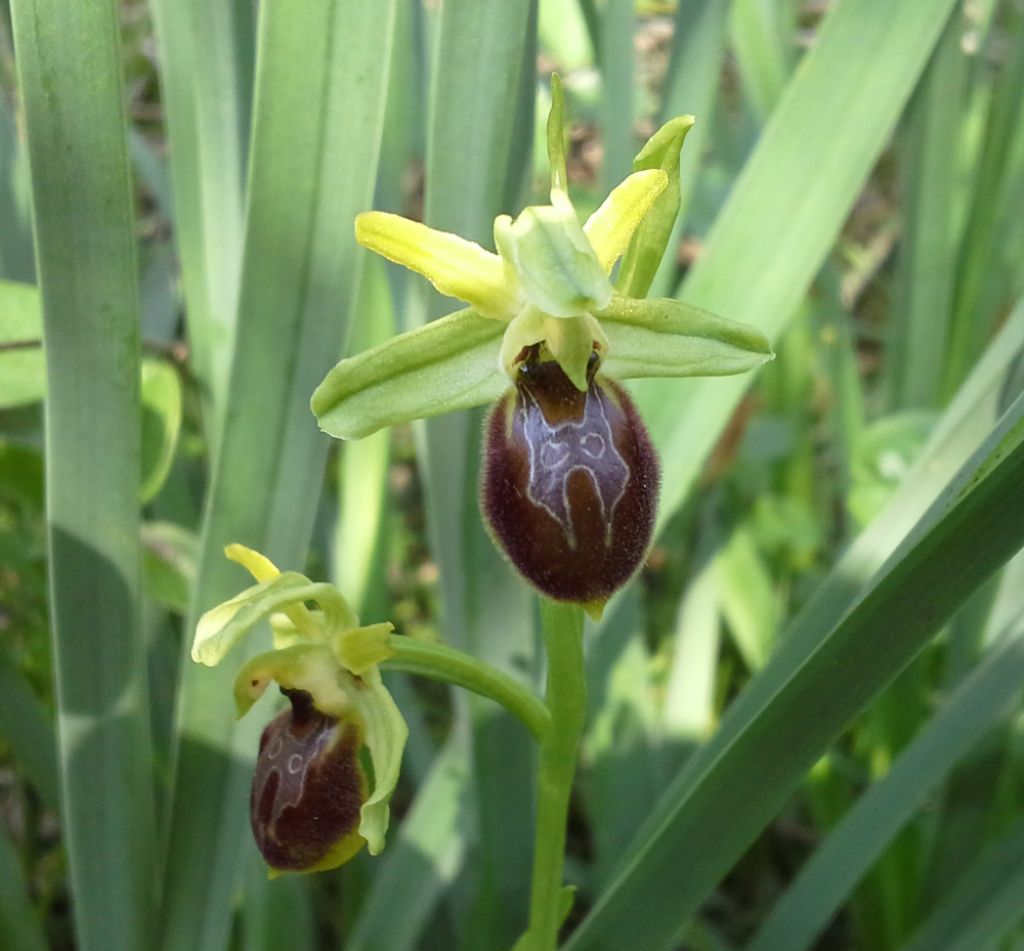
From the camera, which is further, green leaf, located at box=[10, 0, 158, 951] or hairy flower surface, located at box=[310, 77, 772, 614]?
green leaf, located at box=[10, 0, 158, 951]

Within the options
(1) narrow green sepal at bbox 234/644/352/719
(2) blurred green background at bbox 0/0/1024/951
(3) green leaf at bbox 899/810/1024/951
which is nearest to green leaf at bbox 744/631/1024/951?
(2) blurred green background at bbox 0/0/1024/951

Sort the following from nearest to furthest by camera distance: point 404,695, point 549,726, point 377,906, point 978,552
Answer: point 978,552
point 549,726
point 377,906
point 404,695

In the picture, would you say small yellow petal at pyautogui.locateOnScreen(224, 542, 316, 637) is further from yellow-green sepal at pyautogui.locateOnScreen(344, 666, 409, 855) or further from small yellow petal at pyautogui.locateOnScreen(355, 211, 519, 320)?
small yellow petal at pyautogui.locateOnScreen(355, 211, 519, 320)

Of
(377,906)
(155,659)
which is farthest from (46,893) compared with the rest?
(377,906)

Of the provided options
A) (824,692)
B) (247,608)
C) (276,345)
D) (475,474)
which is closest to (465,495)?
(475,474)

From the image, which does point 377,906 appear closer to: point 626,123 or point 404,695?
point 404,695

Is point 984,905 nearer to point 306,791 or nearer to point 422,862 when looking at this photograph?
point 422,862

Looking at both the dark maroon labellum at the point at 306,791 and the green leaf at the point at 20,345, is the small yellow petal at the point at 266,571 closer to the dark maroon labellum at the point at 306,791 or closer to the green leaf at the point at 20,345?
the dark maroon labellum at the point at 306,791
